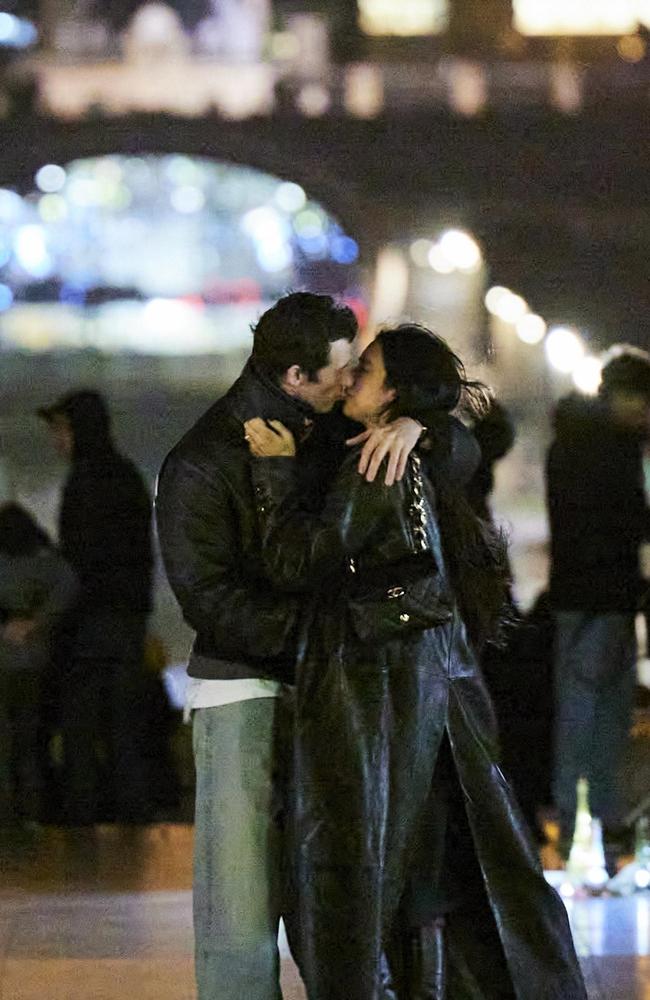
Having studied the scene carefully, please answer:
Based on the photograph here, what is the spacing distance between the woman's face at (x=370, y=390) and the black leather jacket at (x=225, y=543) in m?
0.11

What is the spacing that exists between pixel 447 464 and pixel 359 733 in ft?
2.01

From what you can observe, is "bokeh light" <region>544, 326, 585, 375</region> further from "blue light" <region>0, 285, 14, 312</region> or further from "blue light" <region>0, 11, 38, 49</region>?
"blue light" <region>0, 11, 38, 49</region>

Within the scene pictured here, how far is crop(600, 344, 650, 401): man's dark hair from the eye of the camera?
19.8 feet

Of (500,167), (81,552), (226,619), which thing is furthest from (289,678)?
(500,167)

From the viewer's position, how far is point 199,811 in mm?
3689

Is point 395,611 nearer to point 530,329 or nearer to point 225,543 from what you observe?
point 225,543

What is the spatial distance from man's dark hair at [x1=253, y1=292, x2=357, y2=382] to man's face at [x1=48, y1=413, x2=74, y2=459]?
9.75ft

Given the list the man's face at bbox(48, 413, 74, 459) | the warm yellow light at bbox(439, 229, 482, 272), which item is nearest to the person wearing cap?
A: the man's face at bbox(48, 413, 74, 459)

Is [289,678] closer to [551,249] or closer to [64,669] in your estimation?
[64,669]

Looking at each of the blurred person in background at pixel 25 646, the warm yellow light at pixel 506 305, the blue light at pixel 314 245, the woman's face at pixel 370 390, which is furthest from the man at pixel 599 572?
the woman's face at pixel 370 390

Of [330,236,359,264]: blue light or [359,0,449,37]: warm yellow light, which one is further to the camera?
[330,236,359,264]: blue light

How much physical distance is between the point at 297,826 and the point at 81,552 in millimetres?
3239

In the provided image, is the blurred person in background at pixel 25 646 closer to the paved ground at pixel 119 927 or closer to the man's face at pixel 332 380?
the paved ground at pixel 119 927

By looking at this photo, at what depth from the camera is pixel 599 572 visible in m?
6.07
